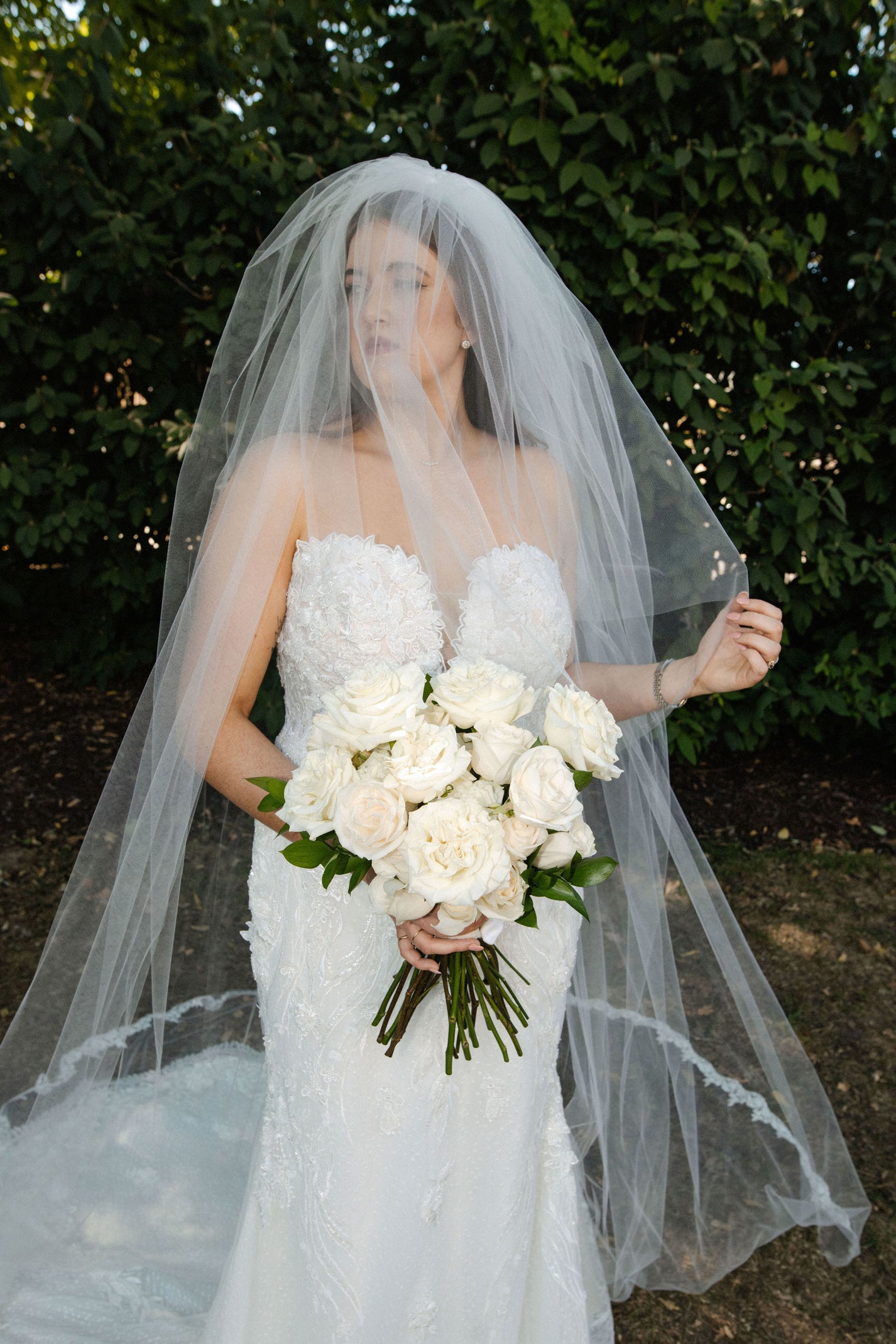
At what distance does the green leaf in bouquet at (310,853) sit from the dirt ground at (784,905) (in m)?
1.74

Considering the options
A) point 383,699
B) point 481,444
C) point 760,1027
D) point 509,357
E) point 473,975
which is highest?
point 509,357

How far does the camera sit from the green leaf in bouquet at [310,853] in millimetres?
1585

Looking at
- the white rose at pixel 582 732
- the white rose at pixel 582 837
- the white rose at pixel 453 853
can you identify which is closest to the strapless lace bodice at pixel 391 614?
the white rose at pixel 582 732

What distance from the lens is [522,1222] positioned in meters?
2.08

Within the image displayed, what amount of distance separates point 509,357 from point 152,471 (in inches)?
128

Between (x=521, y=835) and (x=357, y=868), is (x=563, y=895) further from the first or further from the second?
(x=357, y=868)

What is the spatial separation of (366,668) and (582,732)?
419 millimetres

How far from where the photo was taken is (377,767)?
4.91 feet

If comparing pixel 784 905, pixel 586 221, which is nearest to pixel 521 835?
pixel 586 221

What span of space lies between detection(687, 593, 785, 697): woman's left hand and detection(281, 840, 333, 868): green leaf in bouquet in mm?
973

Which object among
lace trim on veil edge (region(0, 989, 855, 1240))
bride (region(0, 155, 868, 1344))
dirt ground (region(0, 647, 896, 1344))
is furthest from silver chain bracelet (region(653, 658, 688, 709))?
dirt ground (region(0, 647, 896, 1344))

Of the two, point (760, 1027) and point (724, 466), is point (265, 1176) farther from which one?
point (724, 466)

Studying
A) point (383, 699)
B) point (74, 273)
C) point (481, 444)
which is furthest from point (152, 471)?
point (383, 699)

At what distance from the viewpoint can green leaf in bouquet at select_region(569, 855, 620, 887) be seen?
1.64m
